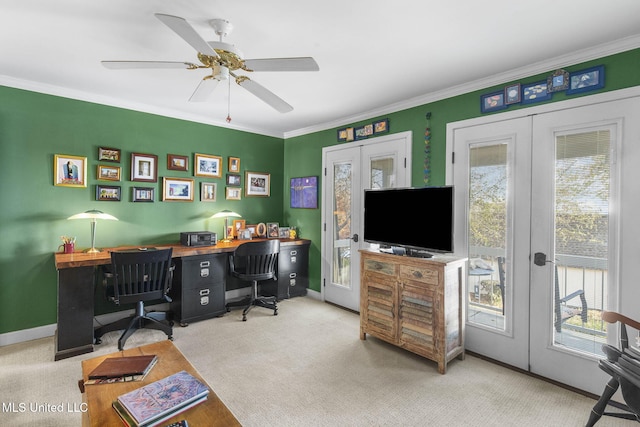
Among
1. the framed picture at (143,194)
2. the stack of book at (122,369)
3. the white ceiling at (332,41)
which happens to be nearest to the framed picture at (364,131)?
the white ceiling at (332,41)

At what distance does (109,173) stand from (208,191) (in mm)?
1133

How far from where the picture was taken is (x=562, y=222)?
8.02 ft

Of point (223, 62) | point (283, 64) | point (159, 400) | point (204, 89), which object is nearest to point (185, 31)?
point (223, 62)

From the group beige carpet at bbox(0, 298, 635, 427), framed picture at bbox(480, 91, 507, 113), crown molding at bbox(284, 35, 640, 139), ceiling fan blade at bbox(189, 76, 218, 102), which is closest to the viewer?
beige carpet at bbox(0, 298, 635, 427)

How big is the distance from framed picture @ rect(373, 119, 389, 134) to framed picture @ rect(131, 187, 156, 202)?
2.76m

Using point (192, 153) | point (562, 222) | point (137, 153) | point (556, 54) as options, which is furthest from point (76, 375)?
point (556, 54)

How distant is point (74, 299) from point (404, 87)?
3.63 m

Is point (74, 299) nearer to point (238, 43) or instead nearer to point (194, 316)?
point (194, 316)

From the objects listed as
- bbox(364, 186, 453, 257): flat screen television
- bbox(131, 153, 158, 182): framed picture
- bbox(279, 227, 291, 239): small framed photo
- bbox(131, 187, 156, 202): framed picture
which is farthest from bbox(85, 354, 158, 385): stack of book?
bbox(279, 227, 291, 239): small framed photo

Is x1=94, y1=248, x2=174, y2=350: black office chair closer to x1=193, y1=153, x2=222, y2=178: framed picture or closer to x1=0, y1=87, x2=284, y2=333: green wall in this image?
x1=0, y1=87, x2=284, y2=333: green wall

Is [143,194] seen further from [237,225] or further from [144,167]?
[237,225]

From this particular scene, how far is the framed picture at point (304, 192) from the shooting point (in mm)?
4625

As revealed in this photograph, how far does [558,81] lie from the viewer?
2459mm

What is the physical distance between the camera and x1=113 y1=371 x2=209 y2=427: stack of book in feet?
4.44
